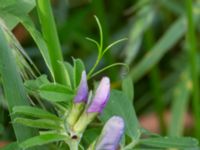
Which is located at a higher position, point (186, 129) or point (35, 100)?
point (35, 100)

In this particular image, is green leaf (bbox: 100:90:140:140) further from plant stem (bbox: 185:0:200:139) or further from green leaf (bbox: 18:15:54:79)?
plant stem (bbox: 185:0:200:139)

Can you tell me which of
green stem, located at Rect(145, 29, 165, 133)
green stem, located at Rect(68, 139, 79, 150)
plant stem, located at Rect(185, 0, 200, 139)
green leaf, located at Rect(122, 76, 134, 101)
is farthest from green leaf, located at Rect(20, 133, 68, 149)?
green stem, located at Rect(145, 29, 165, 133)

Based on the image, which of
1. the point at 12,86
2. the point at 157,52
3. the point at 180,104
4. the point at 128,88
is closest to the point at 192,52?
the point at 157,52

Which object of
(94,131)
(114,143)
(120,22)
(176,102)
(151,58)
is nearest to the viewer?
(114,143)

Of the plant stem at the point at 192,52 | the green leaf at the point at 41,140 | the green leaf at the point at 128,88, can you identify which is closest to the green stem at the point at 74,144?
the green leaf at the point at 41,140

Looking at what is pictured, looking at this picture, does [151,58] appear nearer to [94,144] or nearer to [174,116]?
[174,116]

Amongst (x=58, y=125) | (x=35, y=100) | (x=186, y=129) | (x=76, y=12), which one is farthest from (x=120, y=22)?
(x=58, y=125)

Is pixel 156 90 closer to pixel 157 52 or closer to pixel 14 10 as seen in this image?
pixel 157 52
